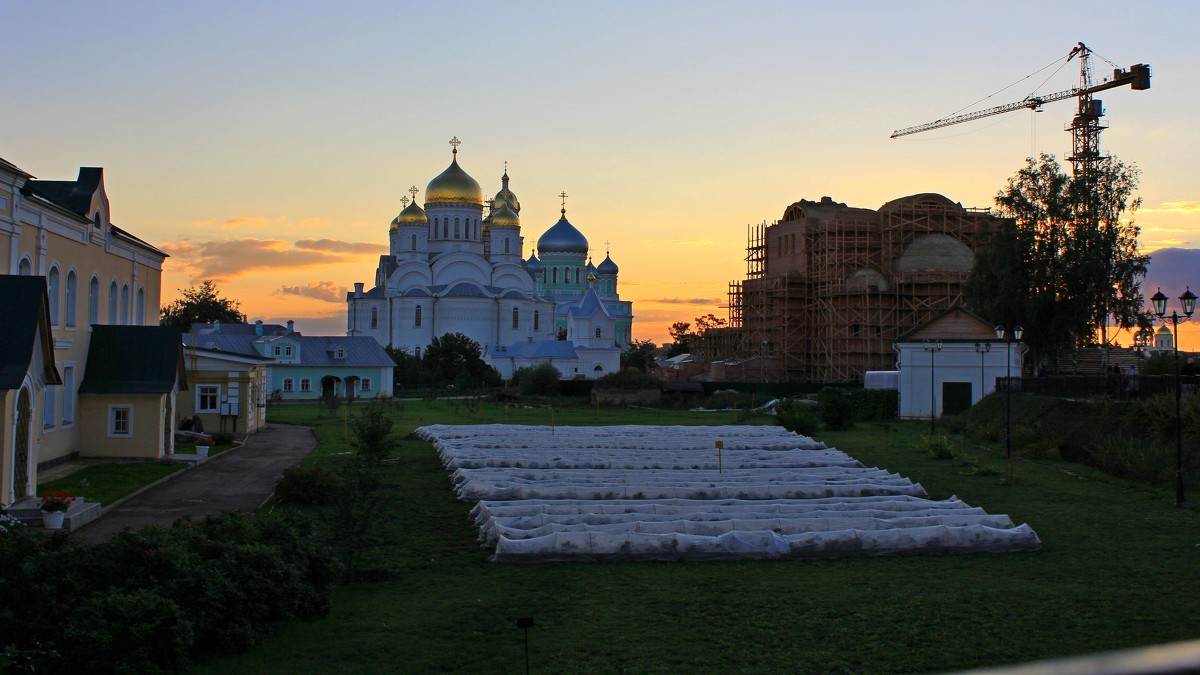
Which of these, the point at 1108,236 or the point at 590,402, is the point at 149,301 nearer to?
the point at 590,402

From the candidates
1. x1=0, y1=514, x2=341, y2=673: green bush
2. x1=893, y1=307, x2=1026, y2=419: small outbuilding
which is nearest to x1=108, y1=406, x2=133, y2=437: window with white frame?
x1=0, y1=514, x2=341, y2=673: green bush

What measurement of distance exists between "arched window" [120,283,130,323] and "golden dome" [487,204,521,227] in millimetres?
61311

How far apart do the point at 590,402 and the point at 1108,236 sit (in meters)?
25.5

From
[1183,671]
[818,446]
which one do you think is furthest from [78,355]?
[1183,671]

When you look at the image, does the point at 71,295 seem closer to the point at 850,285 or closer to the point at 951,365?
the point at 951,365

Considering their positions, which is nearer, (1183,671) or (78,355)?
(1183,671)

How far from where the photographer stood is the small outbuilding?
40719 millimetres

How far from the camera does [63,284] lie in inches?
983

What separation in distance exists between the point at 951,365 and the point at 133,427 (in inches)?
1127

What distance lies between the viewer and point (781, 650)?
9.82 meters

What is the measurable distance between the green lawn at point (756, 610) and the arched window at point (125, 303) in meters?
18.0

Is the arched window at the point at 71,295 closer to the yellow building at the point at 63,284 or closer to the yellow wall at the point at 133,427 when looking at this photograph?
the yellow building at the point at 63,284

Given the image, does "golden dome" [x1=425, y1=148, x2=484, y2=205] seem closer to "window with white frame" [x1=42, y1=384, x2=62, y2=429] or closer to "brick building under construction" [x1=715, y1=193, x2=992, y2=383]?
"brick building under construction" [x1=715, y1=193, x2=992, y2=383]

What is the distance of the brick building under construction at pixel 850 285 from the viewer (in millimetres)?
60500
